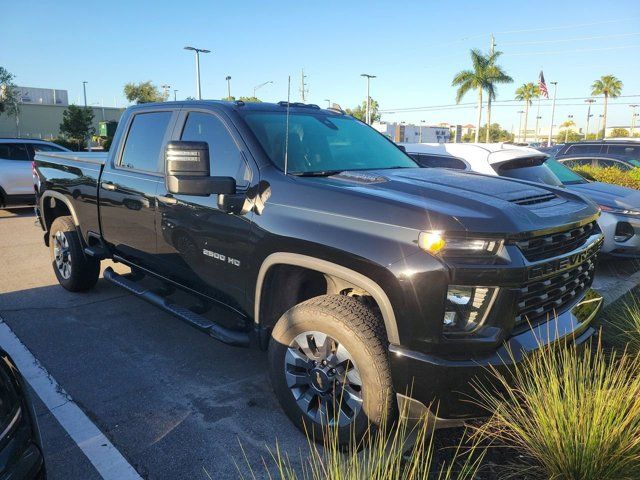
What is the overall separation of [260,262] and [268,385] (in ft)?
3.61

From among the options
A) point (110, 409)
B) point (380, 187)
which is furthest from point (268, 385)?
point (380, 187)

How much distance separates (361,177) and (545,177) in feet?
14.2

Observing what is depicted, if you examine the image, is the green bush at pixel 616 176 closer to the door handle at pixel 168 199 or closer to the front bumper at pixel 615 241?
the front bumper at pixel 615 241

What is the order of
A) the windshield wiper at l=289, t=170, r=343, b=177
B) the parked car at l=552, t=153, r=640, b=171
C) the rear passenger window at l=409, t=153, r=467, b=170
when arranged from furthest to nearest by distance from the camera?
the parked car at l=552, t=153, r=640, b=171, the rear passenger window at l=409, t=153, r=467, b=170, the windshield wiper at l=289, t=170, r=343, b=177

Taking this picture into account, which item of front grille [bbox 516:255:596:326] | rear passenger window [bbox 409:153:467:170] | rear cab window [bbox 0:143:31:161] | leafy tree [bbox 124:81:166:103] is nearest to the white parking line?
front grille [bbox 516:255:596:326]

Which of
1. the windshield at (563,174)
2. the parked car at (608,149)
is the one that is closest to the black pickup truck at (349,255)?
the windshield at (563,174)

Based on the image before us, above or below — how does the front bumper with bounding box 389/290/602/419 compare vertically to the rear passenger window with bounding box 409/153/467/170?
below

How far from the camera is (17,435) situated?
1.98m

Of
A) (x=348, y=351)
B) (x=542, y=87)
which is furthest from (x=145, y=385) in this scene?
(x=542, y=87)

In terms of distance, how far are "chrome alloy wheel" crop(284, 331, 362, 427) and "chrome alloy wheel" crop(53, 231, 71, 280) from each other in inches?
143

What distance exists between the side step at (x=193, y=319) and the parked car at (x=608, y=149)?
1053 centimetres

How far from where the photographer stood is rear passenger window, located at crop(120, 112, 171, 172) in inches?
165

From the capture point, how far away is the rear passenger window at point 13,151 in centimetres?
1098

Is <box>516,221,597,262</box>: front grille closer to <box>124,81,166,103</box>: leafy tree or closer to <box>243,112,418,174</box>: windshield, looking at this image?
<box>243,112,418,174</box>: windshield
